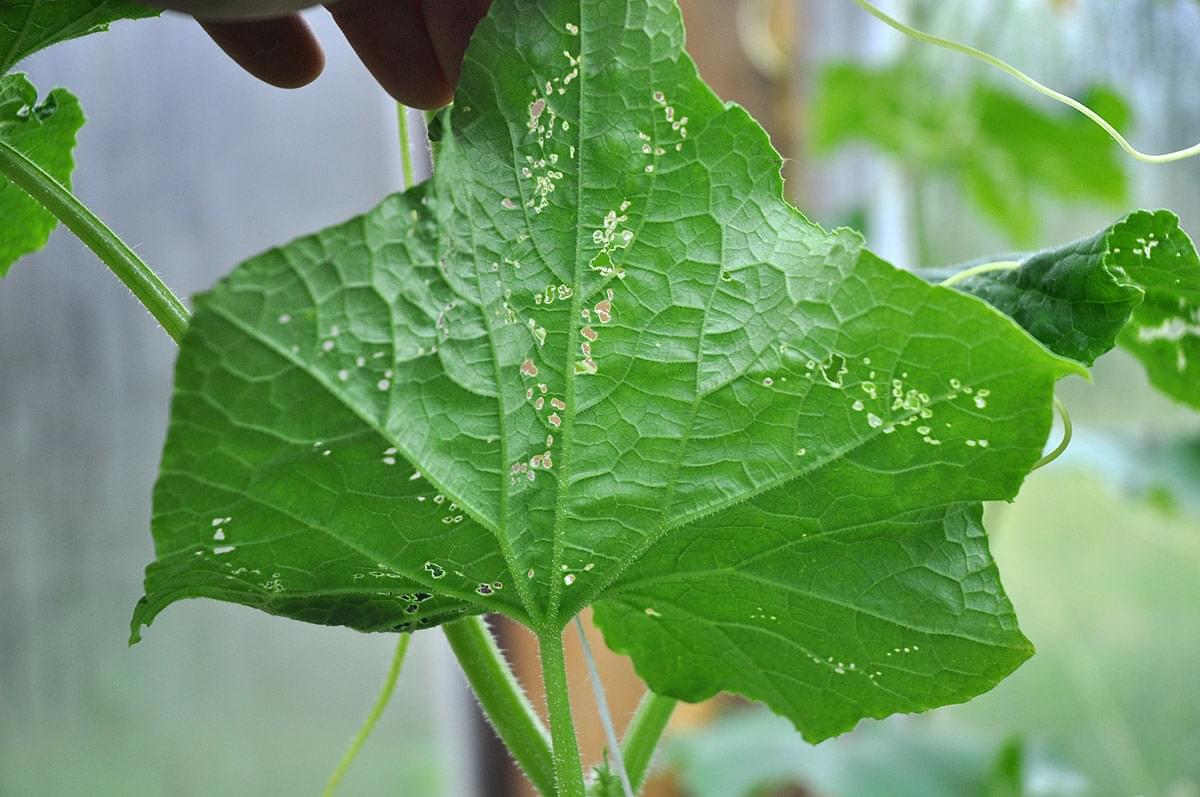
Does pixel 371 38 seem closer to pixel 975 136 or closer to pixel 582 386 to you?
pixel 582 386

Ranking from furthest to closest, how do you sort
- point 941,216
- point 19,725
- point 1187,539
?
point 941,216, point 1187,539, point 19,725

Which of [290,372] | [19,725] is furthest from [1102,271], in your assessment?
[19,725]

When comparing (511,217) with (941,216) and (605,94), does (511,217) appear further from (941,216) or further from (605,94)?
(941,216)

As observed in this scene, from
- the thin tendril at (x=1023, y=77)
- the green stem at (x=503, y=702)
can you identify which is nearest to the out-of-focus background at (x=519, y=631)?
the green stem at (x=503, y=702)

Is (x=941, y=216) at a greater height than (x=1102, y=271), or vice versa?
(x=941, y=216)

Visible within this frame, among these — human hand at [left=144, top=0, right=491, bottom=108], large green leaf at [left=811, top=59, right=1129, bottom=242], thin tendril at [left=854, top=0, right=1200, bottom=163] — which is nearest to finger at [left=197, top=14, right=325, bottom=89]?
human hand at [left=144, top=0, right=491, bottom=108]

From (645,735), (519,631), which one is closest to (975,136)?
(519,631)

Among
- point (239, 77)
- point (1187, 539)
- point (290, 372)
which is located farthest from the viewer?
point (1187, 539)
